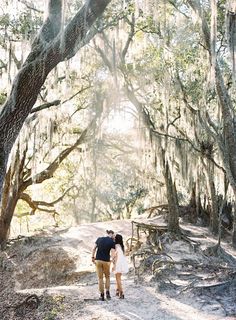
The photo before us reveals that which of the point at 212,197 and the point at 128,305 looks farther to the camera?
the point at 212,197

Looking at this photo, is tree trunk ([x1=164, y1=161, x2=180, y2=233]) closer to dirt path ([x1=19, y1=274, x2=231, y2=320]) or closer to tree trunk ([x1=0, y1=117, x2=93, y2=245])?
tree trunk ([x1=0, y1=117, x2=93, y2=245])

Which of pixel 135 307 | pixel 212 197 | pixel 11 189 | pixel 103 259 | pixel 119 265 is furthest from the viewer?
pixel 212 197

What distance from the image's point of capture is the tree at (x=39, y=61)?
6.23 metres

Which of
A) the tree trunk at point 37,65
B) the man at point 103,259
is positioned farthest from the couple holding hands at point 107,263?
the tree trunk at point 37,65

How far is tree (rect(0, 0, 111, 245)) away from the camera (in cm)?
623

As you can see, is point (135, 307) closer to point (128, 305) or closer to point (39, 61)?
point (128, 305)

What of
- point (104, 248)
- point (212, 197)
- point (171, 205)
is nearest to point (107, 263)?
point (104, 248)

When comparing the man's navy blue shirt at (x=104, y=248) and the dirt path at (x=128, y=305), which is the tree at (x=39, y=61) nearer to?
the man's navy blue shirt at (x=104, y=248)

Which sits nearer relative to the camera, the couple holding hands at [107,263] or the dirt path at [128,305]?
the dirt path at [128,305]

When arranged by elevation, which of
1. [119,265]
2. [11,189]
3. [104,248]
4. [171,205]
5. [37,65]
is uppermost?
[37,65]

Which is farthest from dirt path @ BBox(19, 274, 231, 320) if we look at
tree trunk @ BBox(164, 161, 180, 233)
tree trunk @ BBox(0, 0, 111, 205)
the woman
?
tree trunk @ BBox(164, 161, 180, 233)

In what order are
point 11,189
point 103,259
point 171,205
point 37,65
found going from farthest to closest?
point 11,189
point 171,205
point 103,259
point 37,65

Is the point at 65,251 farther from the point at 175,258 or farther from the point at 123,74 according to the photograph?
the point at 123,74

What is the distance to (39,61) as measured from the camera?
6.22 m
